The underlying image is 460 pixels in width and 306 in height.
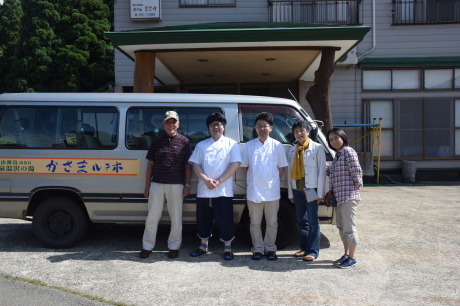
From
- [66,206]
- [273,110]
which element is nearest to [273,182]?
[273,110]

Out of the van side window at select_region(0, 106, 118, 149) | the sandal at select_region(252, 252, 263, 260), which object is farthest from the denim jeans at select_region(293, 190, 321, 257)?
the van side window at select_region(0, 106, 118, 149)

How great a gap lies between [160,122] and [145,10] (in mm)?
9681

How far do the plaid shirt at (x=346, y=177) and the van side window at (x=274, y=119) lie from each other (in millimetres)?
946

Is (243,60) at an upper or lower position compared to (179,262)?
upper

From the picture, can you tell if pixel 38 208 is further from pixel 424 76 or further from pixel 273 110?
pixel 424 76

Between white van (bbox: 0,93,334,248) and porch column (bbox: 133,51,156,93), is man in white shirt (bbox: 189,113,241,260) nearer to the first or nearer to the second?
white van (bbox: 0,93,334,248)

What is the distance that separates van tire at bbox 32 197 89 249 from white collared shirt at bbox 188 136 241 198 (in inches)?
72.2

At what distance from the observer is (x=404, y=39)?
575 inches

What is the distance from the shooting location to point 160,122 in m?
5.98

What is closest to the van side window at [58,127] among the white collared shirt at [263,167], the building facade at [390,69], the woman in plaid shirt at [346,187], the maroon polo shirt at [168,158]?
the maroon polo shirt at [168,158]

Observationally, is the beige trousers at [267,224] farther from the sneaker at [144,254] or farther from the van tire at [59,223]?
the van tire at [59,223]

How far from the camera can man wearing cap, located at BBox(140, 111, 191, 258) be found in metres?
5.53

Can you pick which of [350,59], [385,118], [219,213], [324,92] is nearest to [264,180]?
[219,213]

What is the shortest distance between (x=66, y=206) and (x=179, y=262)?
6.01 feet
